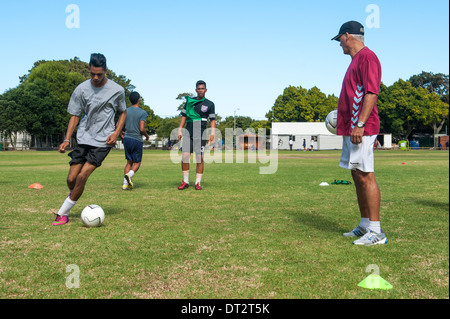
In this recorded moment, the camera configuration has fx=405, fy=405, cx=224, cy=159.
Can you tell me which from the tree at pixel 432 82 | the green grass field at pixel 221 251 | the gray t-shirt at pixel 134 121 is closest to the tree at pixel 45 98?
the gray t-shirt at pixel 134 121

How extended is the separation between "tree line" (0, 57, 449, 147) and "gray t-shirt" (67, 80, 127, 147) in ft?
178

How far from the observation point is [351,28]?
475cm

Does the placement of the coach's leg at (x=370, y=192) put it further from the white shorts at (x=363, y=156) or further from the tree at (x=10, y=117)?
the tree at (x=10, y=117)

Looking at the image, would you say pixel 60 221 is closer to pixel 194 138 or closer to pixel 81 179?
pixel 81 179

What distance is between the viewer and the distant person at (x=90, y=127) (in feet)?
18.4

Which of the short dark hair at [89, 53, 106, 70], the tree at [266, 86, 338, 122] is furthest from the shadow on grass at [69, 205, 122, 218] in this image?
the tree at [266, 86, 338, 122]

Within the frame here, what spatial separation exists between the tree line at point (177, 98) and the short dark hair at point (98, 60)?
5458 cm

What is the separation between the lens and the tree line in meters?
56.8

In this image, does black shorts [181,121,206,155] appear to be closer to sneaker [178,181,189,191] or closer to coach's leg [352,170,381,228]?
sneaker [178,181,189,191]

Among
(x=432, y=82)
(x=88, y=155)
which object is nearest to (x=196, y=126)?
(x=88, y=155)

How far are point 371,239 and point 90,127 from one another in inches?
157

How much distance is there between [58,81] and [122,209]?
63352 mm
